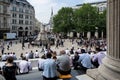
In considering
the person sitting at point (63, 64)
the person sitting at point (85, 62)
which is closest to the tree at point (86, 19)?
the person sitting at point (85, 62)

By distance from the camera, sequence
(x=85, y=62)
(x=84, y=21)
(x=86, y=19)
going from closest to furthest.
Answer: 1. (x=85, y=62)
2. (x=84, y=21)
3. (x=86, y=19)

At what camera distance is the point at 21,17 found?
121 metres

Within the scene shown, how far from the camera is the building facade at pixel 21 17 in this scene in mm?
113713

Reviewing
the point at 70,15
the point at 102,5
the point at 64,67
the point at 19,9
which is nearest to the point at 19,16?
the point at 19,9

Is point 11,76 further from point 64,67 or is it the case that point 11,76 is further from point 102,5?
point 102,5

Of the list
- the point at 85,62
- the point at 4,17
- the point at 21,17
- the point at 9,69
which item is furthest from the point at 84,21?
the point at 9,69

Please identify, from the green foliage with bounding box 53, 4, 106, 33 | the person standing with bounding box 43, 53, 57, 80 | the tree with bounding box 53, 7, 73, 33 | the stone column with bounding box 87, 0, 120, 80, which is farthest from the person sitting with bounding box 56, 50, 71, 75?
the tree with bounding box 53, 7, 73, 33

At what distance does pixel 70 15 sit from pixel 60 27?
6685 millimetres

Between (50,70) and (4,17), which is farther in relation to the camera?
(4,17)

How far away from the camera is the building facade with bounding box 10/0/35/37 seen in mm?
113713

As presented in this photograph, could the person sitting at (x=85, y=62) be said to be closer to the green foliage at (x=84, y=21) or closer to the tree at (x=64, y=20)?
the green foliage at (x=84, y=21)

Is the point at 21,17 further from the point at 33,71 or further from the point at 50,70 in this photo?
the point at 50,70

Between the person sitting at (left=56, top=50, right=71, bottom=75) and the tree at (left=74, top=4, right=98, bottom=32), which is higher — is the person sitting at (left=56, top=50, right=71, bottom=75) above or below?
below

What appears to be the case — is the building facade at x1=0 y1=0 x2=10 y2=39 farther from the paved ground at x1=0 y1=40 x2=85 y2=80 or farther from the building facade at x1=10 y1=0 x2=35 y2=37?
the paved ground at x1=0 y1=40 x2=85 y2=80
